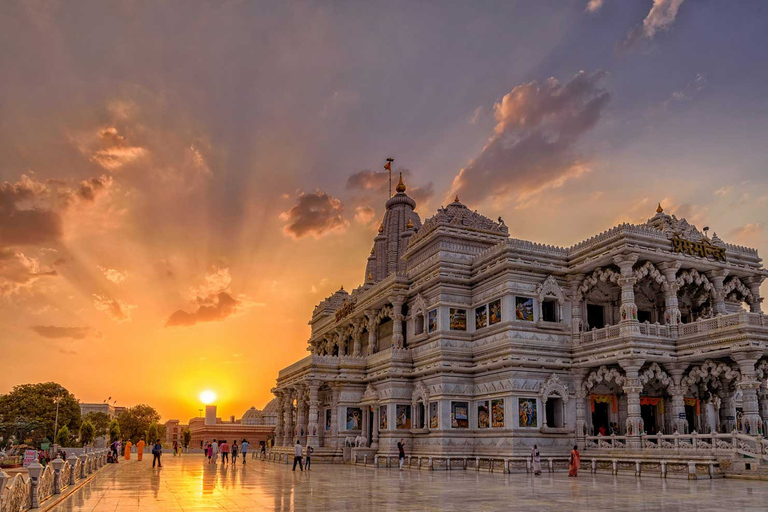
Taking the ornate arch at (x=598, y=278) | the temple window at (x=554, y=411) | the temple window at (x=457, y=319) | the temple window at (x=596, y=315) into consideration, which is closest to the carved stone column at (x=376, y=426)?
the temple window at (x=457, y=319)

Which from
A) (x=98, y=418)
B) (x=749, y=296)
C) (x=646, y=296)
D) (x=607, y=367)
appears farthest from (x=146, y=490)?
(x=98, y=418)

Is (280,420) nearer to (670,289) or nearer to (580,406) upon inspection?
(580,406)

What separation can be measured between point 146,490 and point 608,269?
24.7 metres

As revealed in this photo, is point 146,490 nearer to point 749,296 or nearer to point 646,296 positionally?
point 646,296

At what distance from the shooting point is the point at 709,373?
32.8 metres

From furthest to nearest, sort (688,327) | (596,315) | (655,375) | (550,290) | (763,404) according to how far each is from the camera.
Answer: (596,315)
(550,290)
(655,375)
(688,327)
(763,404)

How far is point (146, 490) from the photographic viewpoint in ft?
74.5

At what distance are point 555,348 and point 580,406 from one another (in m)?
3.22

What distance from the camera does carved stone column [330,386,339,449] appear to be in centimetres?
4472

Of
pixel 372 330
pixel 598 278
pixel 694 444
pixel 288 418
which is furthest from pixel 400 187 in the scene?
pixel 694 444

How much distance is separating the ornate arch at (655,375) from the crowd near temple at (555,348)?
0.07 m

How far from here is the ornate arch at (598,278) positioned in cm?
3556

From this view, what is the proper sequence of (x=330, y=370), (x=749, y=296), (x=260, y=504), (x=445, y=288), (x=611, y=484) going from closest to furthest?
(x=260, y=504) → (x=611, y=484) → (x=749, y=296) → (x=445, y=288) → (x=330, y=370)

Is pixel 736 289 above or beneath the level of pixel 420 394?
above
